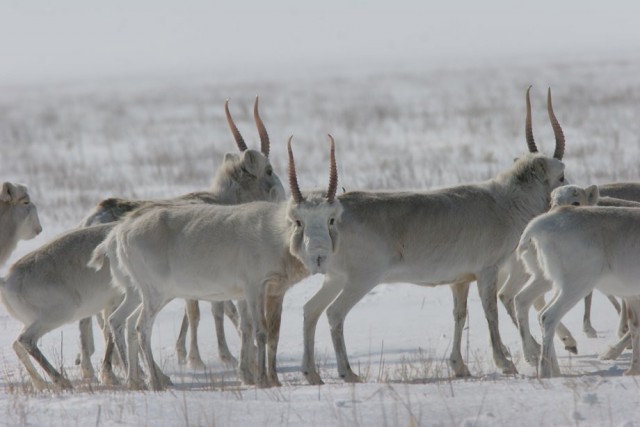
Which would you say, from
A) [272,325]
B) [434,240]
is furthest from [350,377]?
[434,240]

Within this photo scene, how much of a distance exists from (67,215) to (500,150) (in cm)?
1126

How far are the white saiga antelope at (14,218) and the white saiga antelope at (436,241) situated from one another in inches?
141

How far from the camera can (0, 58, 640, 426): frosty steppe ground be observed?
6.81 meters

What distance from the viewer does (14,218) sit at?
11.9m

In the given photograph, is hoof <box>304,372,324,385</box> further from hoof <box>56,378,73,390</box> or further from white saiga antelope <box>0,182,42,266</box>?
white saiga antelope <box>0,182,42,266</box>

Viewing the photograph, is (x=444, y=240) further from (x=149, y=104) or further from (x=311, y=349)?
(x=149, y=104)

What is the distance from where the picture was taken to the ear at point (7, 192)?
11750 mm

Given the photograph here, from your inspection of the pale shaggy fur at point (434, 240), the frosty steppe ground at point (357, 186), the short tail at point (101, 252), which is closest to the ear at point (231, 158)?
the frosty steppe ground at point (357, 186)

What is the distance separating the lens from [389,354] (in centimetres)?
1036

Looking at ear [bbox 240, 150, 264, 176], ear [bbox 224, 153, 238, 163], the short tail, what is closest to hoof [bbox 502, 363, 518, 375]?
the short tail

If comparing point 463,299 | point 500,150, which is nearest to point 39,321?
point 463,299

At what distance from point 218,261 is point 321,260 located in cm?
106

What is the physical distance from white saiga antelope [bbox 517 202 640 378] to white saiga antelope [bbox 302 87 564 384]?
3.32 ft

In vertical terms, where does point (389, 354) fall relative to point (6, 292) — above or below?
below
